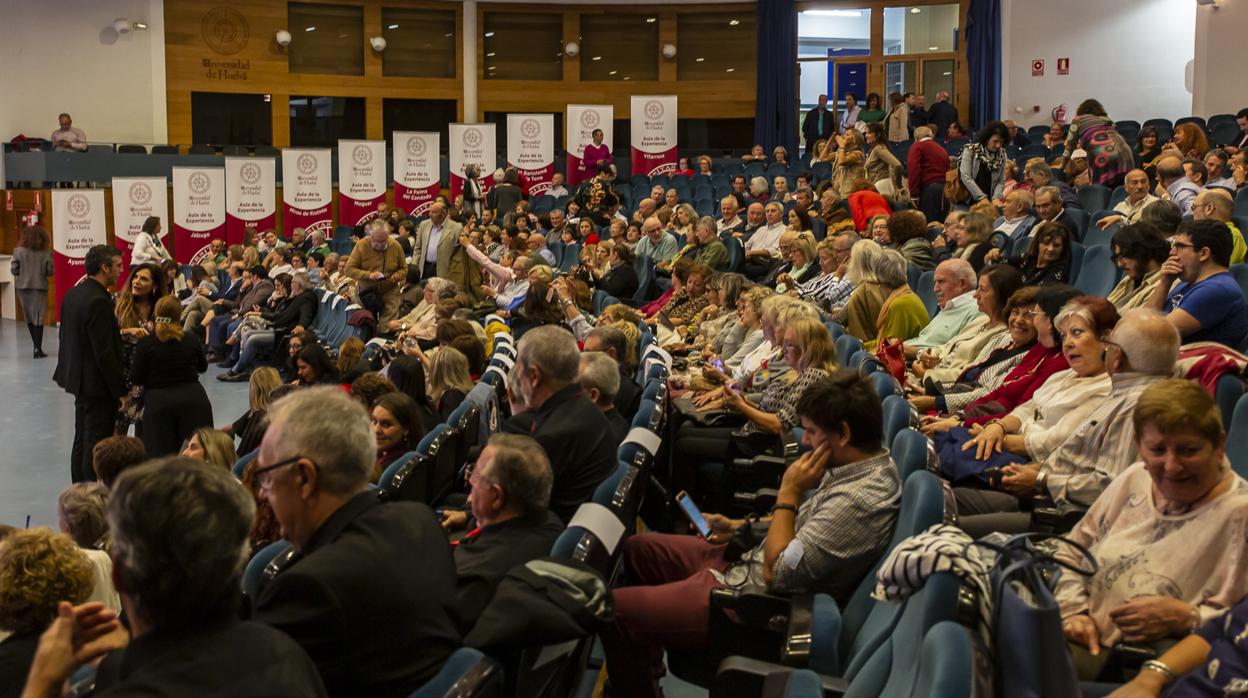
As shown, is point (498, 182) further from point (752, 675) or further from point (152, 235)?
point (752, 675)

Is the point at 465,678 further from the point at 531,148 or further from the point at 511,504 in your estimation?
the point at 531,148

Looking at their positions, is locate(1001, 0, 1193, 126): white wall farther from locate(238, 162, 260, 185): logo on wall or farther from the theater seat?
the theater seat

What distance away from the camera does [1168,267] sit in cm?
427

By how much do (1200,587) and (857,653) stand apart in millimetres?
672

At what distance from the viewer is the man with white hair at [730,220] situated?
10.2m

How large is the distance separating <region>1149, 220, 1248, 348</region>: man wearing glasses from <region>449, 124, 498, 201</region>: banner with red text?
12.0m

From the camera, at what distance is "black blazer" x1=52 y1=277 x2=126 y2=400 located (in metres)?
5.44

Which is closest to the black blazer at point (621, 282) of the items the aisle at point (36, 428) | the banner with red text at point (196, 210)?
the aisle at point (36, 428)

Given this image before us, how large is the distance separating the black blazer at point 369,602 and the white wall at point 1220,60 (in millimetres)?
12478

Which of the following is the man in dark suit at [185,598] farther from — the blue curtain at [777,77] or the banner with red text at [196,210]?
the blue curtain at [777,77]

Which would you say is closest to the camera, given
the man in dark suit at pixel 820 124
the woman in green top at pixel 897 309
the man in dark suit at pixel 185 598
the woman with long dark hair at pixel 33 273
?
the man in dark suit at pixel 185 598

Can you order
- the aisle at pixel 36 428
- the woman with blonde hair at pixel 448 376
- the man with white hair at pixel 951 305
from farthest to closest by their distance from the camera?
the aisle at pixel 36 428, the man with white hair at pixel 951 305, the woman with blonde hair at pixel 448 376

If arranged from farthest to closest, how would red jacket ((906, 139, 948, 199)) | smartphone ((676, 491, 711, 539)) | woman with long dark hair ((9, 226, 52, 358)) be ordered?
woman with long dark hair ((9, 226, 52, 358)) → red jacket ((906, 139, 948, 199)) → smartphone ((676, 491, 711, 539))

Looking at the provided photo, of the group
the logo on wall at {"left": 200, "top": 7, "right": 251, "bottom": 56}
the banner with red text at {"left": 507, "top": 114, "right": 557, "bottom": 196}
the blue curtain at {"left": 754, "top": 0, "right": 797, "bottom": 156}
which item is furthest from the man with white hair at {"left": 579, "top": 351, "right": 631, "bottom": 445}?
the logo on wall at {"left": 200, "top": 7, "right": 251, "bottom": 56}
